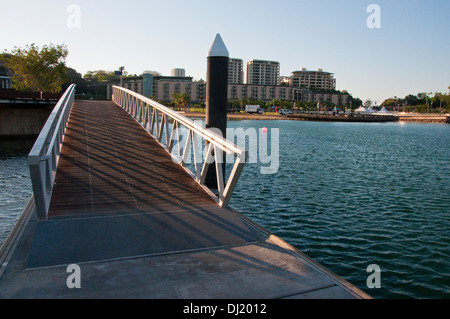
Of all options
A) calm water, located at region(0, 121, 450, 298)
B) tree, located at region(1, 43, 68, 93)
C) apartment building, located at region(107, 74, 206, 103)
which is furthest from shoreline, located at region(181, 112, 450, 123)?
calm water, located at region(0, 121, 450, 298)

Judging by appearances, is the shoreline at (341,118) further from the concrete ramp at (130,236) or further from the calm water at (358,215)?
the concrete ramp at (130,236)

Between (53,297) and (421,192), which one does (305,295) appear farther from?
(421,192)

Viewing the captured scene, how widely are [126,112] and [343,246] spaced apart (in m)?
17.3

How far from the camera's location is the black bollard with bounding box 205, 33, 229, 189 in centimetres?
1188

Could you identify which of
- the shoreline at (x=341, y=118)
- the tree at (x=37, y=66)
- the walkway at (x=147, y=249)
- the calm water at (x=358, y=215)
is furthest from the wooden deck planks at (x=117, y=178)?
the shoreline at (x=341, y=118)

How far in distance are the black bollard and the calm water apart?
316 cm

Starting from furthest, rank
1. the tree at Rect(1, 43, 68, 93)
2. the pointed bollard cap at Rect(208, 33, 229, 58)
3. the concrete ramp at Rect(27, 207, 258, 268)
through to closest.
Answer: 1. the tree at Rect(1, 43, 68, 93)
2. the pointed bollard cap at Rect(208, 33, 229, 58)
3. the concrete ramp at Rect(27, 207, 258, 268)

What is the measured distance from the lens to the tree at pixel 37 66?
2633 inches

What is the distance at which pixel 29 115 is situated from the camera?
147 feet

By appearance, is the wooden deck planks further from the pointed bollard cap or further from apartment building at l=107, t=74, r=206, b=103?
apartment building at l=107, t=74, r=206, b=103

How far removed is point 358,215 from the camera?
13.7 meters

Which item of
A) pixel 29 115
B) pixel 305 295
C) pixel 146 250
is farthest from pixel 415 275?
pixel 29 115

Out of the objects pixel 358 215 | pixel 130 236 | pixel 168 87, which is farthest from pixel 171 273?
pixel 168 87

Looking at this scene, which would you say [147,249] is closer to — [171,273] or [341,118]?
[171,273]
